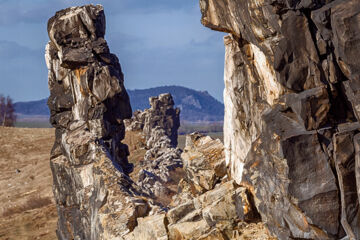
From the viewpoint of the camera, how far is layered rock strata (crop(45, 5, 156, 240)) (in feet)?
78.0

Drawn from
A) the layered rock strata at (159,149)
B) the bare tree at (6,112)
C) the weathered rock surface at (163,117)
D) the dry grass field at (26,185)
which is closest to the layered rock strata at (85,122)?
the layered rock strata at (159,149)

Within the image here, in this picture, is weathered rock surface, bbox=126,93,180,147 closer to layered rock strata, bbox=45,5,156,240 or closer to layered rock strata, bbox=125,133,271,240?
layered rock strata, bbox=45,5,156,240

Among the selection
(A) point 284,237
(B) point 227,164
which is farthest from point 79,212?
(A) point 284,237

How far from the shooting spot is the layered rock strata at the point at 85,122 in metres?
23.8

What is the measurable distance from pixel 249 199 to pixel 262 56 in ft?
17.0

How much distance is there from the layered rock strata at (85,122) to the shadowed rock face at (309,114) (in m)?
8.93

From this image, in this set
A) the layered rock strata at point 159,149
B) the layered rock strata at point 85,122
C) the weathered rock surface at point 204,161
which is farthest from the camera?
the layered rock strata at point 159,149

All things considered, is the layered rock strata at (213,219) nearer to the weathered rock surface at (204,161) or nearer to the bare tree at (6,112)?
the weathered rock surface at (204,161)

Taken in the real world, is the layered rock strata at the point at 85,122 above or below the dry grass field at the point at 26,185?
above

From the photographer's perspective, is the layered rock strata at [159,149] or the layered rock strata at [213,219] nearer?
the layered rock strata at [213,219]

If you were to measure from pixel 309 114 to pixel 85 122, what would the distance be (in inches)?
851

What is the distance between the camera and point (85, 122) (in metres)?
32.8

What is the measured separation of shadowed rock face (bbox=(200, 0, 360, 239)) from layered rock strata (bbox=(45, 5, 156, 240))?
893 centimetres

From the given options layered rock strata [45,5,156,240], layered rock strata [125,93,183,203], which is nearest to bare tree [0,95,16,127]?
layered rock strata [125,93,183,203]
